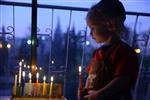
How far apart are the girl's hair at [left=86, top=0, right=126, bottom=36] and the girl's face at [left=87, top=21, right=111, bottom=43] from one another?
10mm

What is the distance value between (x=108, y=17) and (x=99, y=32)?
0.06m

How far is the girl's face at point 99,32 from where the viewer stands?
4.38 feet

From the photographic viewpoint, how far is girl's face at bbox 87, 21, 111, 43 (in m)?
1.33

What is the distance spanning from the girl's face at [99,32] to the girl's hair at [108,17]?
10mm

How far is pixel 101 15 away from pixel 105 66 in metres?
0.18

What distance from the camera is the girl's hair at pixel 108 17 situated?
1.33 metres

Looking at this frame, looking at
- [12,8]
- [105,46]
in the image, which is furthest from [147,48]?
[105,46]

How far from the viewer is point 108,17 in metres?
1.33

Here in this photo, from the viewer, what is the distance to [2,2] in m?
4.36

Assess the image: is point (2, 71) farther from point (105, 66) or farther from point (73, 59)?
point (105, 66)

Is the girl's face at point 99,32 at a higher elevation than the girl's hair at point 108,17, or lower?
lower

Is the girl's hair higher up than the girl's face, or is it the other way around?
the girl's hair

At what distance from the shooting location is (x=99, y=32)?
4.38 feet

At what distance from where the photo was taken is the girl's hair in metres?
1.33
